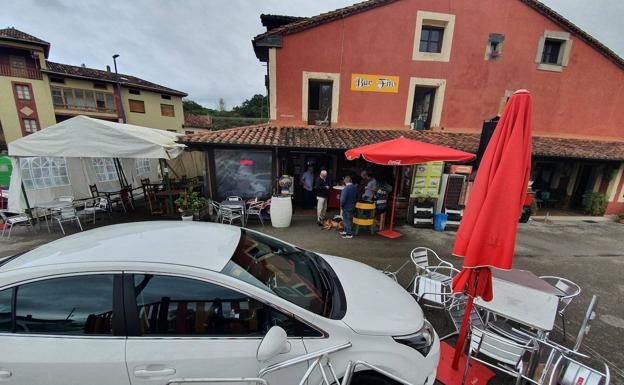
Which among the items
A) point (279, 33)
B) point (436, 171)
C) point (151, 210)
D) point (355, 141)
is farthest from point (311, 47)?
point (151, 210)

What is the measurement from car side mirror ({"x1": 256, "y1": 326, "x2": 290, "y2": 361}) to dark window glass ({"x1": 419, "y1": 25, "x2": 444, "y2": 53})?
11.7 m

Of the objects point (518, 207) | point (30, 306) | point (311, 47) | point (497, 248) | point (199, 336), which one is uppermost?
point (311, 47)

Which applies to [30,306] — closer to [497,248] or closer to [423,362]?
[423,362]

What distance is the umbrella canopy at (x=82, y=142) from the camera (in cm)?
606

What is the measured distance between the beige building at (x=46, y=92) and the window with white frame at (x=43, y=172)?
472 inches

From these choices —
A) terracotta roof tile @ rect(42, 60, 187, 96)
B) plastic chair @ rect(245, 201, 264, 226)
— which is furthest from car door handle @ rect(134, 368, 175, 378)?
terracotta roof tile @ rect(42, 60, 187, 96)

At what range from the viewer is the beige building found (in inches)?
808

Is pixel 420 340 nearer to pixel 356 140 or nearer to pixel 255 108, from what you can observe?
pixel 356 140

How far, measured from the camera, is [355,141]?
8320 millimetres

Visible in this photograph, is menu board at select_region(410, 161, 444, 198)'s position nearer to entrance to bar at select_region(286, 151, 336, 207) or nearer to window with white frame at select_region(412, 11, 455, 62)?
entrance to bar at select_region(286, 151, 336, 207)

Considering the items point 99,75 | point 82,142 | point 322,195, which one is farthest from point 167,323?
point 99,75

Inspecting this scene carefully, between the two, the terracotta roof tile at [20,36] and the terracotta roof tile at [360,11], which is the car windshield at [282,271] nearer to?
the terracotta roof tile at [360,11]

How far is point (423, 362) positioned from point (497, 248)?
123 cm

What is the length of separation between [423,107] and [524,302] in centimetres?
967
